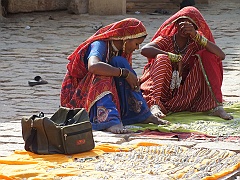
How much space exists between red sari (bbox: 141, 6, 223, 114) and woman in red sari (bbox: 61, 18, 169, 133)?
0.45m

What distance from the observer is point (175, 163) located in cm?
524

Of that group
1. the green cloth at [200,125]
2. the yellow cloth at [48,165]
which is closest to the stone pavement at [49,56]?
the yellow cloth at [48,165]

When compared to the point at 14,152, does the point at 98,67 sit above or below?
above

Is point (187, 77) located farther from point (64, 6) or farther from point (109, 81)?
point (64, 6)

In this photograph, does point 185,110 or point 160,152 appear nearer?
point 160,152

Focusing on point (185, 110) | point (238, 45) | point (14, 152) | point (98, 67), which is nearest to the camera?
point (14, 152)

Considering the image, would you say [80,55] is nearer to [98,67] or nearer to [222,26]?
[98,67]

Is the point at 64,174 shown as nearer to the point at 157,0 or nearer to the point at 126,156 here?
the point at 126,156

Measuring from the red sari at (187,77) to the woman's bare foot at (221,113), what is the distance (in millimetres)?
72

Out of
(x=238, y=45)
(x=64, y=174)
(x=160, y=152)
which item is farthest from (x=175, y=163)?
(x=238, y=45)

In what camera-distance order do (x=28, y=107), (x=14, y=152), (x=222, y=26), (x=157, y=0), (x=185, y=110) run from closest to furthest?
(x=14, y=152), (x=185, y=110), (x=28, y=107), (x=222, y=26), (x=157, y=0)

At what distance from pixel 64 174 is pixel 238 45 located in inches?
303

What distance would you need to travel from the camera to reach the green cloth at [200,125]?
650 cm

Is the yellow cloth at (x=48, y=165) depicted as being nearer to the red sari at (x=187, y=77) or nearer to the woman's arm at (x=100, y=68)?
the woman's arm at (x=100, y=68)
